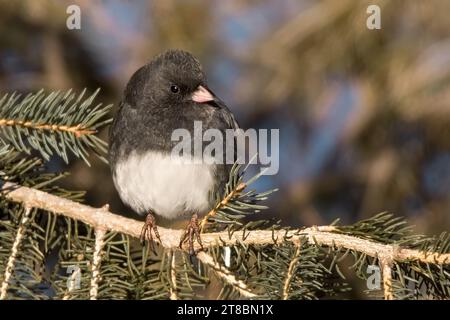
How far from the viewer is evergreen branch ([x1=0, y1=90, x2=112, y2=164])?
1914mm

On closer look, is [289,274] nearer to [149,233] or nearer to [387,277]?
[387,277]

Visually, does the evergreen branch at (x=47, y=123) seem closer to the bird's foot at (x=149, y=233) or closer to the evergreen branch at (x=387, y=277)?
the bird's foot at (x=149, y=233)

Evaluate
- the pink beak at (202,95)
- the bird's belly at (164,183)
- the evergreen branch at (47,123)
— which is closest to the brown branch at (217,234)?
the evergreen branch at (47,123)

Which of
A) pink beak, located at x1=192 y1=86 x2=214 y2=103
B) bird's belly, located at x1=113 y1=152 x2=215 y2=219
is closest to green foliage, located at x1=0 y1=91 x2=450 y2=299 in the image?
bird's belly, located at x1=113 y1=152 x2=215 y2=219

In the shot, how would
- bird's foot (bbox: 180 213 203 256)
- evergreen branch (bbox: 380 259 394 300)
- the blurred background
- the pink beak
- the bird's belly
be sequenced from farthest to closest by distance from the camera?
the blurred background < the pink beak < the bird's belly < bird's foot (bbox: 180 213 203 256) < evergreen branch (bbox: 380 259 394 300)

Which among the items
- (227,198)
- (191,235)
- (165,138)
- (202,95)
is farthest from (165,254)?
(202,95)

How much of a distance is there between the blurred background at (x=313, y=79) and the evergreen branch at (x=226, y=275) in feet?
4.34

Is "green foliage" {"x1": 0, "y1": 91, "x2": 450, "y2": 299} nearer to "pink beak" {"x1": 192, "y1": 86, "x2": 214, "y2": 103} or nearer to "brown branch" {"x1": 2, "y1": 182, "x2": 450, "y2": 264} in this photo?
"brown branch" {"x1": 2, "y1": 182, "x2": 450, "y2": 264}

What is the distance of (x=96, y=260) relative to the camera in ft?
5.90

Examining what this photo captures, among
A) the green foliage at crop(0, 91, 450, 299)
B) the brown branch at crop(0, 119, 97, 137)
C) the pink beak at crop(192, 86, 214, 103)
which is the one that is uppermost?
the pink beak at crop(192, 86, 214, 103)

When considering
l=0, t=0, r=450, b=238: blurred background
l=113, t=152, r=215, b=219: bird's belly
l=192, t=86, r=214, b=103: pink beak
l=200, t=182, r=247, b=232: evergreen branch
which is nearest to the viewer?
l=200, t=182, r=247, b=232: evergreen branch

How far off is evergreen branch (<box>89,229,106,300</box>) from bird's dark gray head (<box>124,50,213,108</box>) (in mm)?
826

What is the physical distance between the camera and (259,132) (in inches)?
141

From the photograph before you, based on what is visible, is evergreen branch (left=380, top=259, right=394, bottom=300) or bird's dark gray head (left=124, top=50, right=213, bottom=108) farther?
bird's dark gray head (left=124, top=50, right=213, bottom=108)
